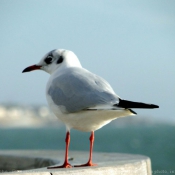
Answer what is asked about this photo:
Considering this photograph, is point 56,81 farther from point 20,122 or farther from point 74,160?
point 20,122

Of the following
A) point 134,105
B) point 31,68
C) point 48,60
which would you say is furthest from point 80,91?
point 31,68

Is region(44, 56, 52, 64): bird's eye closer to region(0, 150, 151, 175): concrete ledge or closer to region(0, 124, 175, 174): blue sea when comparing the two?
region(0, 150, 151, 175): concrete ledge

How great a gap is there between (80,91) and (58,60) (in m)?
0.69

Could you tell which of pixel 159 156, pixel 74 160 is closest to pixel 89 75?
pixel 74 160

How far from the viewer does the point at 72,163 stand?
237 inches

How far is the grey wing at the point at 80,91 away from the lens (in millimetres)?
5441

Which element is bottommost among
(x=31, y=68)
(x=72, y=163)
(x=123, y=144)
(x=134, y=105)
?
(x=123, y=144)

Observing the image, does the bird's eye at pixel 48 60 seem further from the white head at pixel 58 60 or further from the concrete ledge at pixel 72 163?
the concrete ledge at pixel 72 163

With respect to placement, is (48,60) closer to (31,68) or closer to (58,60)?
(58,60)

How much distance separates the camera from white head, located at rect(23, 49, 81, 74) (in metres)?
6.13

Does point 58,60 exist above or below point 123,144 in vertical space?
above

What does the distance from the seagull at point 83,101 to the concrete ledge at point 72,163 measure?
14.0 inches

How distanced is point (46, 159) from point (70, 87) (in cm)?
121

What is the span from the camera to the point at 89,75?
576cm
